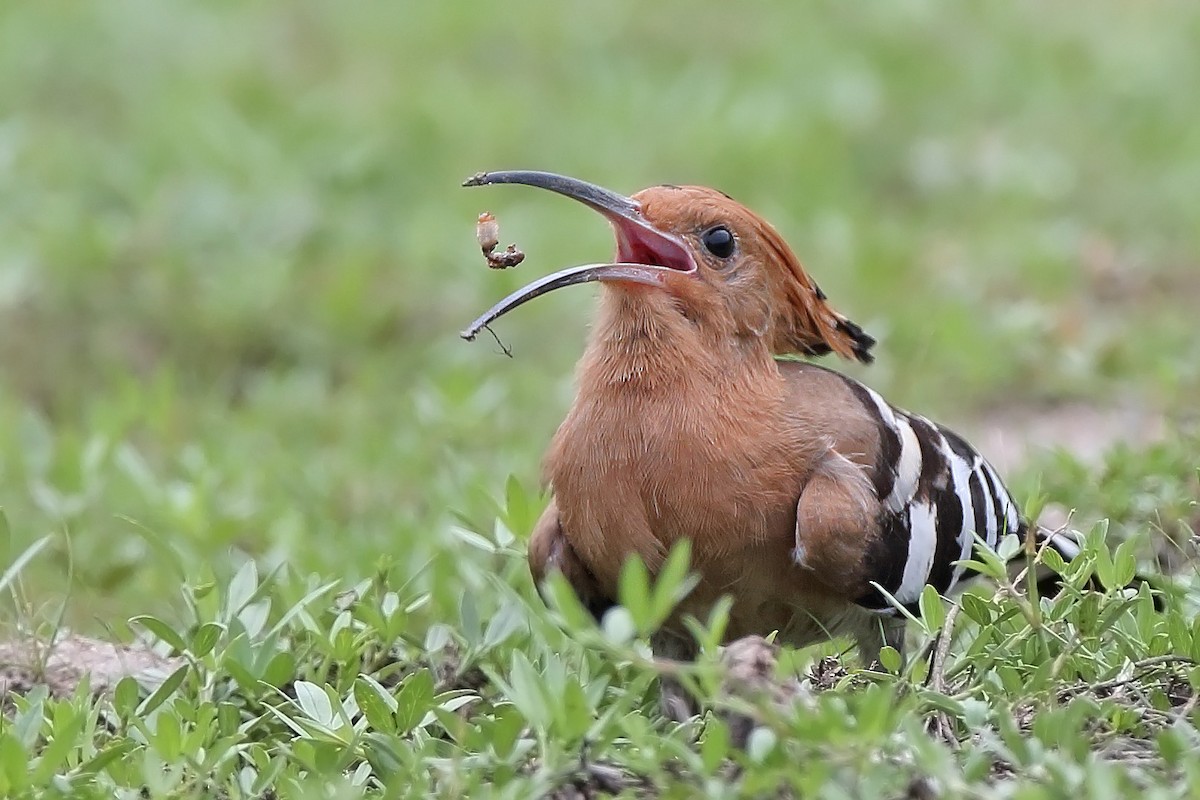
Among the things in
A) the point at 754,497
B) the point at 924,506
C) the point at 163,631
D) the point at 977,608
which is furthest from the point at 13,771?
the point at 924,506

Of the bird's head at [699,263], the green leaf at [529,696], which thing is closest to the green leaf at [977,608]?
the bird's head at [699,263]

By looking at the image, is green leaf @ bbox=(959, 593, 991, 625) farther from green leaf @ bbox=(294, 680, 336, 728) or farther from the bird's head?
green leaf @ bbox=(294, 680, 336, 728)

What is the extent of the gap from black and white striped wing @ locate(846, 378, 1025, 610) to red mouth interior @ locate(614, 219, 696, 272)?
0.33 metres

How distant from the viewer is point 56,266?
17.7ft

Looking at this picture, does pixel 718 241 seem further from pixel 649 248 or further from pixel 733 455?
pixel 733 455

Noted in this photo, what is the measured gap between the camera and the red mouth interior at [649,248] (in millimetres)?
2873

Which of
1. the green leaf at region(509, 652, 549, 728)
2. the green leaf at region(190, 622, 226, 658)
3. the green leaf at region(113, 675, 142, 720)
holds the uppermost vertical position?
the green leaf at region(509, 652, 549, 728)

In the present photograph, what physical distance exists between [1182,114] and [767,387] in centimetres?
499

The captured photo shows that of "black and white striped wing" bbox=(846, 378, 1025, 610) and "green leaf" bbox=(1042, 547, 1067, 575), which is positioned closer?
"green leaf" bbox=(1042, 547, 1067, 575)

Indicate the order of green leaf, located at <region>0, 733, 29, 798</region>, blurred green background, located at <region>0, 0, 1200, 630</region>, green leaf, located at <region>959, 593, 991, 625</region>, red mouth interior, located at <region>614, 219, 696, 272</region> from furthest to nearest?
1. blurred green background, located at <region>0, 0, 1200, 630</region>
2. red mouth interior, located at <region>614, 219, 696, 272</region>
3. green leaf, located at <region>959, 593, 991, 625</region>
4. green leaf, located at <region>0, 733, 29, 798</region>

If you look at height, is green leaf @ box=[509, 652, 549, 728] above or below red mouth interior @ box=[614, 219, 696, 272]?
below

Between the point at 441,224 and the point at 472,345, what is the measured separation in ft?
2.35

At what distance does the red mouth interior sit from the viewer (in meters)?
2.87

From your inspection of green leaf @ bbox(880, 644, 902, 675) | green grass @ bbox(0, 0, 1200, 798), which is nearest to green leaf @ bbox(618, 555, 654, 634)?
green grass @ bbox(0, 0, 1200, 798)
